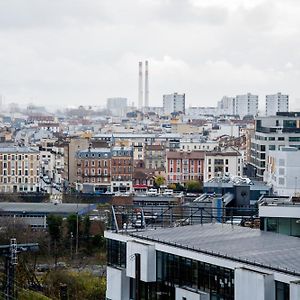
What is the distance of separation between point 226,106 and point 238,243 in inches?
3382

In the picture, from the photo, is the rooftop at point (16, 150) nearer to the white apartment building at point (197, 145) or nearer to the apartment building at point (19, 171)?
the apartment building at point (19, 171)

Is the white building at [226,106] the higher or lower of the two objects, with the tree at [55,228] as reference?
higher

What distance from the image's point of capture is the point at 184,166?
31562mm

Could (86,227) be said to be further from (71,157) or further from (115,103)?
(115,103)

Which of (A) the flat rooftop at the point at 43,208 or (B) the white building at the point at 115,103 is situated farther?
(B) the white building at the point at 115,103

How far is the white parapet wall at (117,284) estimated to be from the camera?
341 inches

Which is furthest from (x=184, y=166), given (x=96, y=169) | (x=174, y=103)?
(x=174, y=103)

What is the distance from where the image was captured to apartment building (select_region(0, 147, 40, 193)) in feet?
96.2

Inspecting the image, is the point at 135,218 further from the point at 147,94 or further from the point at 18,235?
the point at 147,94

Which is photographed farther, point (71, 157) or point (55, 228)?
point (71, 157)

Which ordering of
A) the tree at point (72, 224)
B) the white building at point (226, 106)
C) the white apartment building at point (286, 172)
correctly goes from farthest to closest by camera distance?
1. the white building at point (226, 106)
2. the white apartment building at point (286, 172)
3. the tree at point (72, 224)

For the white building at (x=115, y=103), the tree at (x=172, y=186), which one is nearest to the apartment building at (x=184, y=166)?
the tree at (x=172, y=186)

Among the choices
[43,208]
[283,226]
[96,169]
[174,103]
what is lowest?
[43,208]

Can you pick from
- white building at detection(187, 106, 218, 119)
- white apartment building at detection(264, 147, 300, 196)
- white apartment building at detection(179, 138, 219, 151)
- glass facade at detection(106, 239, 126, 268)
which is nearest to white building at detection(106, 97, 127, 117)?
white building at detection(187, 106, 218, 119)
